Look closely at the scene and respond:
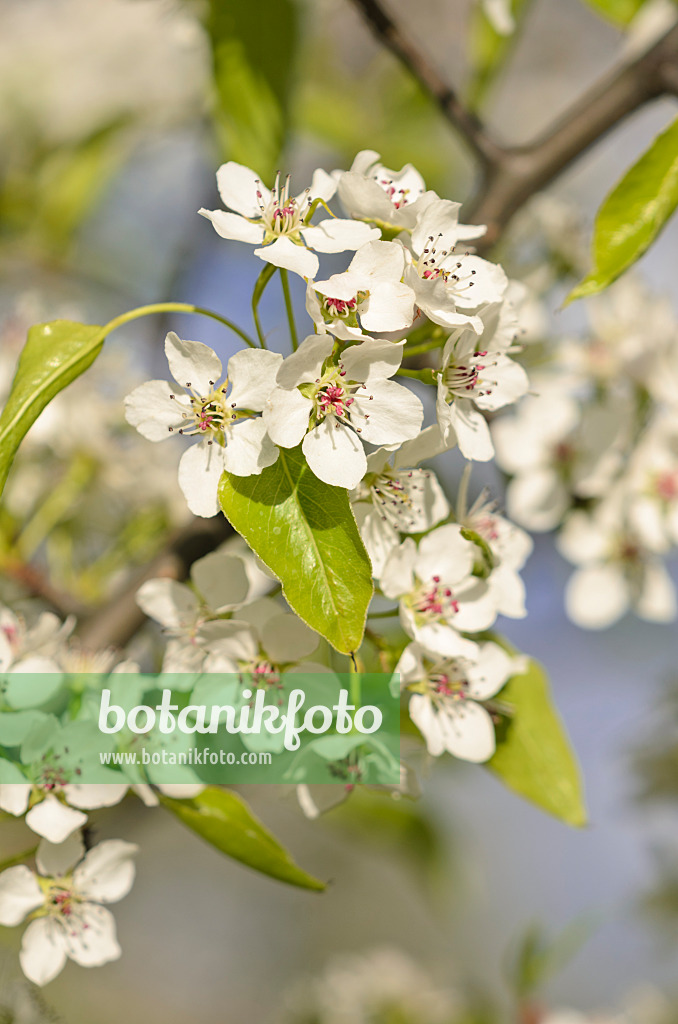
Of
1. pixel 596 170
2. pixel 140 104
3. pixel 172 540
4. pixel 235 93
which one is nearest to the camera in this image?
pixel 172 540

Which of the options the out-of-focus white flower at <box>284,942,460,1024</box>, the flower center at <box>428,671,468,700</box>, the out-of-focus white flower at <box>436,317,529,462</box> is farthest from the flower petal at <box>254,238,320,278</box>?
the out-of-focus white flower at <box>284,942,460,1024</box>

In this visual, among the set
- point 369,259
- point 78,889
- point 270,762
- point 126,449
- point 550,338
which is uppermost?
point 369,259

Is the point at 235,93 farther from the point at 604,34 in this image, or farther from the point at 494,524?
the point at 604,34

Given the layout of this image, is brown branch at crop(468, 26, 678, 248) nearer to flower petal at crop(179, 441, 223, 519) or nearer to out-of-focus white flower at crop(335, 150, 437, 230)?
out-of-focus white flower at crop(335, 150, 437, 230)

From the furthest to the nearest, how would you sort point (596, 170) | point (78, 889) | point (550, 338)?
point (596, 170) < point (550, 338) < point (78, 889)

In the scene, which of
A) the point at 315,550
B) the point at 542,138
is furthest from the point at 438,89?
the point at 315,550

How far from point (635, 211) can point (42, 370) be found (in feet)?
1.61

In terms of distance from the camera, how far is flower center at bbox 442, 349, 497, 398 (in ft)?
1.97

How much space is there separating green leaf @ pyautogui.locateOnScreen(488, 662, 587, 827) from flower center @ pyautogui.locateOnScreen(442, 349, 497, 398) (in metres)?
0.29

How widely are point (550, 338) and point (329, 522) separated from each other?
30.1 inches

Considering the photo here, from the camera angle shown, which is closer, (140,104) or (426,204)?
(426,204)

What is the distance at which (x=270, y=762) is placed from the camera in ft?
2.17

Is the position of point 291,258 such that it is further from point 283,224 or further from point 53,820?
point 53,820

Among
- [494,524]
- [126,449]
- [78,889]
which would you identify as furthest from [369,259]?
[126,449]
